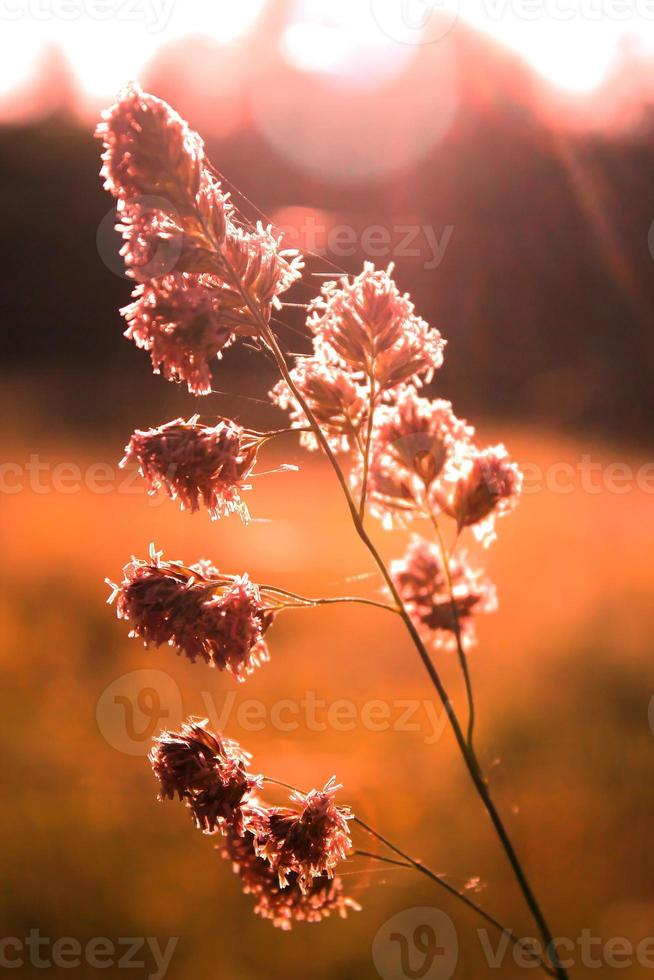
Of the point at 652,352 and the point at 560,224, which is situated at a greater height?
the point at 560,224

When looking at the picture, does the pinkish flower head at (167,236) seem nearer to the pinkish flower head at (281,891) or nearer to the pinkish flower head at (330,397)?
the pinkish flower head at (330,397)

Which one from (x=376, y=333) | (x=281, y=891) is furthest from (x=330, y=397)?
(x=281, y=891)

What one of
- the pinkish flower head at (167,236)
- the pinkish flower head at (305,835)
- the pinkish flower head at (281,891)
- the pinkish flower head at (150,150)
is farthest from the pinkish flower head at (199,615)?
the pinkish flower head at (150,150)

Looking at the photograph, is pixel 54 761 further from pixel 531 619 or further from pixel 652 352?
pixel 652 352

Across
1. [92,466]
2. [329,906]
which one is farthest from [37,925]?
[92,466]

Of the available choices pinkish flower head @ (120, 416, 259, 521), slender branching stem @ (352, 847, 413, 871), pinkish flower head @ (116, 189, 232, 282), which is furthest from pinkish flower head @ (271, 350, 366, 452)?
slender branching stem @ (352, 847, 413, 871)

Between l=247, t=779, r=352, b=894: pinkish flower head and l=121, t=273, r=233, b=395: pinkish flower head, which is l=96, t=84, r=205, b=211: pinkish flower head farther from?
l=247, t=779, r=352, b=894: pinkish flower head

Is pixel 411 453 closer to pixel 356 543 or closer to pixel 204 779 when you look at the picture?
pixel 204 779
